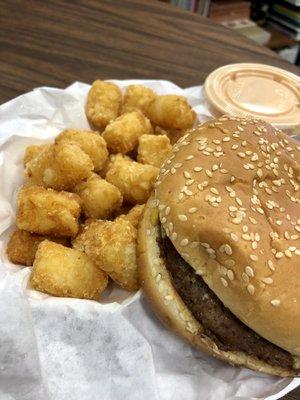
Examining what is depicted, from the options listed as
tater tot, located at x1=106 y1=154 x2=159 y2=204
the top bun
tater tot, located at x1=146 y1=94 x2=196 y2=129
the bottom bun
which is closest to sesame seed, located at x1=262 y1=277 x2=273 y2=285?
the top bun

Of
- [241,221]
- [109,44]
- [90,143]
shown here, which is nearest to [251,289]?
[241,221]

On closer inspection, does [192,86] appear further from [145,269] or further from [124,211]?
[145,269]

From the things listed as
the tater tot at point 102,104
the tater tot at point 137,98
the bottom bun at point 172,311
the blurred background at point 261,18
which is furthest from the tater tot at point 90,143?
the blurred background at point 261,18

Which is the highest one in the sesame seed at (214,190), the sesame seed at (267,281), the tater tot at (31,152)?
the sesame seed at (214,190)

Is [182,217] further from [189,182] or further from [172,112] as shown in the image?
[172,112]

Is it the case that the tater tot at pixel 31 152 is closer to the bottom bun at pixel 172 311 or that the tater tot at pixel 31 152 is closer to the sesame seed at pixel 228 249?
the bottom bun at pixel 172 311

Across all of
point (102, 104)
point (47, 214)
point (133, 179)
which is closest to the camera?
point (47, 214)

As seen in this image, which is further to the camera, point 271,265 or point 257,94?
point 257,94

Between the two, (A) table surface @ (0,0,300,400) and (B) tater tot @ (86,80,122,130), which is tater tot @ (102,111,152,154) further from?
(A) table surface @ (0,0,300,400)
